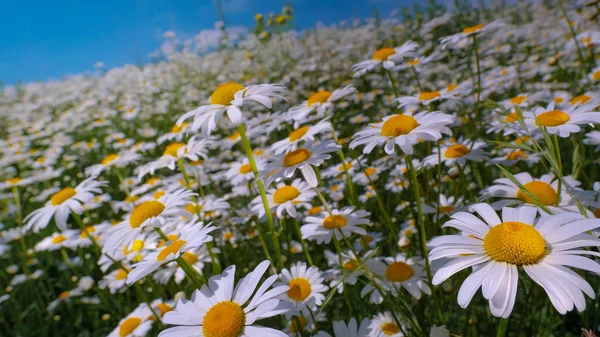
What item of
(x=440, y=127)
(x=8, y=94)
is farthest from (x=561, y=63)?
(x=8, y=94)

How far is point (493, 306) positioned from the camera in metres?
0.72

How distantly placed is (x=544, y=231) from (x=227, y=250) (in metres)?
1.98

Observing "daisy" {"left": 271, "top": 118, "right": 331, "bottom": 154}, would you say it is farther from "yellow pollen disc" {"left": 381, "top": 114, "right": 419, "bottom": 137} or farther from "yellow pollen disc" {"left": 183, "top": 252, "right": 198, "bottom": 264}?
"yellow pollen disc" {"left": 183, "top": 252, "right": 198, "bottom": 264}

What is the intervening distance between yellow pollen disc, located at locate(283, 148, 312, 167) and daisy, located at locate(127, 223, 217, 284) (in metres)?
0.37

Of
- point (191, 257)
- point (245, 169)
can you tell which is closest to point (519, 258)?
point (191, 257)

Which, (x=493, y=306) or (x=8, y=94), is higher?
(x=8, y=94)

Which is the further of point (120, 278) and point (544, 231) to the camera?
point (120, 278)

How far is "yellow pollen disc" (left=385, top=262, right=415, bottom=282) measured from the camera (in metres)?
1.43

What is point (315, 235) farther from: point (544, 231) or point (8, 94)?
point (8, 94)

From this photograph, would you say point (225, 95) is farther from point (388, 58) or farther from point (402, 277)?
point (388, 58)

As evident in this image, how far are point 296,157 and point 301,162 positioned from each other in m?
0.03

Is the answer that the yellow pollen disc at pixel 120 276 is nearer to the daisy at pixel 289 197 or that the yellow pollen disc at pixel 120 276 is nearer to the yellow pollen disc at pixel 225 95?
the daisy at pixel 289 197

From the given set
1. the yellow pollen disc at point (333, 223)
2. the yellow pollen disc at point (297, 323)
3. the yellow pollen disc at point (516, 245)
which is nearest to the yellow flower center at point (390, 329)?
the yellow pollen disc at point (297, 323)

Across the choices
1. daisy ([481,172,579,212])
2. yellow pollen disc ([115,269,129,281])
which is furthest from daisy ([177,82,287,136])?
yellow pollen disc ([115,269,129,281])
